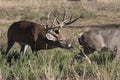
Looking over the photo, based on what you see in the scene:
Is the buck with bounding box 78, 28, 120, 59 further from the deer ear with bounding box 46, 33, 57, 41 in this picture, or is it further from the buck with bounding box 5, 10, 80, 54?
the deer ear with bounding box 46, 33, 57, 41

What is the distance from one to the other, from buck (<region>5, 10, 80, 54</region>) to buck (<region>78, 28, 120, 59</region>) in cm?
63

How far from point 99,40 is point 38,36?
1.99 metres

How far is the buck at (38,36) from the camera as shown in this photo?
12.7m

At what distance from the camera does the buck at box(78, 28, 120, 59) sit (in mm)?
12141

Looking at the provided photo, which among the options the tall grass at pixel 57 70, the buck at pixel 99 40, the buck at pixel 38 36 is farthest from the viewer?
the buck at pixel 38 36

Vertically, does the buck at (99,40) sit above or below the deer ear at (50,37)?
above

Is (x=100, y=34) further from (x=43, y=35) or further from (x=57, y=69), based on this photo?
(x=57, y=69)

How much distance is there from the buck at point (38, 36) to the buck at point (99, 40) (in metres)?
0.63

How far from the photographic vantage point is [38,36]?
13.2m

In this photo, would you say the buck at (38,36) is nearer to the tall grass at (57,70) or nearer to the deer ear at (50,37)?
the deer ear at (50,37)

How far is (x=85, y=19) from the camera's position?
969 inches

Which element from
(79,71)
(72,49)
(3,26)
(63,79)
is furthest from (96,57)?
(3,26)

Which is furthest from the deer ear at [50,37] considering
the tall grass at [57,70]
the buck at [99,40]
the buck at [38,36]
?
the tall grass at [57,70]

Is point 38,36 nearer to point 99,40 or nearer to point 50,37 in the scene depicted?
point 50,37
